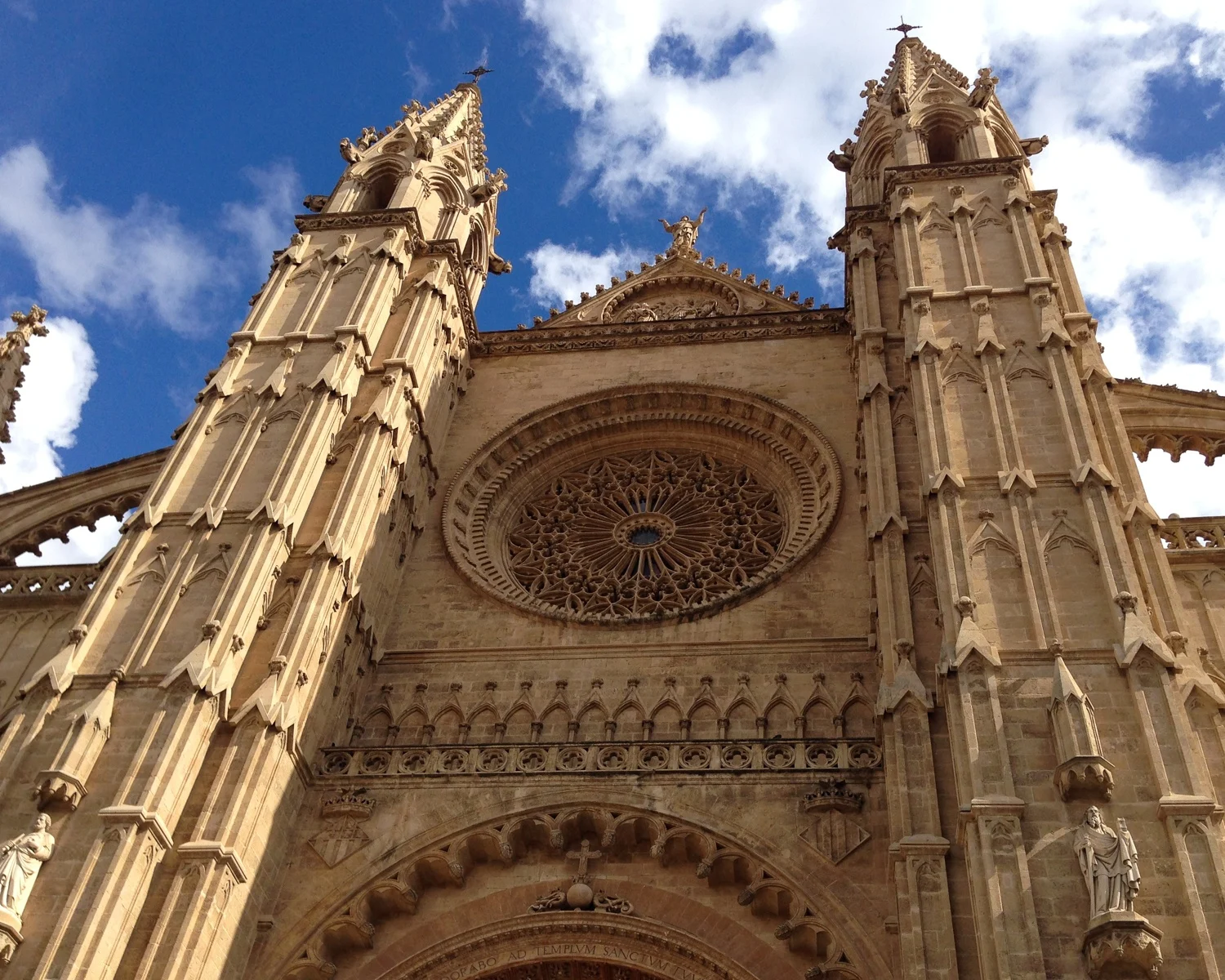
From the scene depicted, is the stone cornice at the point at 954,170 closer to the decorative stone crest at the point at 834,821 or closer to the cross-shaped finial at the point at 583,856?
the decorative stone crest at the point at 834,821

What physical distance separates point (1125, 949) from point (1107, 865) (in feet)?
2.53

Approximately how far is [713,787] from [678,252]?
552 inches

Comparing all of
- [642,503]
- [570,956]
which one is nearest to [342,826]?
[570,956]

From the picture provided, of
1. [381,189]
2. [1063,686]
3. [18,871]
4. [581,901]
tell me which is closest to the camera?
[1063,686]

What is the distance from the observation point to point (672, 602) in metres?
17.4

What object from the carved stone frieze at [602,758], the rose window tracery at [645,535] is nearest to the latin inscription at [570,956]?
the carved stone frieze at [602,758]

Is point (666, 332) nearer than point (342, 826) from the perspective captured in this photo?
No

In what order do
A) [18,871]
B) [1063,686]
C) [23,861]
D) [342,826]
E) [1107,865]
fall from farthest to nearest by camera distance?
1. [342,826]
2. [23,861]
3. [18,871]
4. [1063,686]
5. [1107,865]

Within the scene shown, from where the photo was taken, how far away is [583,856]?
1349 centimetres

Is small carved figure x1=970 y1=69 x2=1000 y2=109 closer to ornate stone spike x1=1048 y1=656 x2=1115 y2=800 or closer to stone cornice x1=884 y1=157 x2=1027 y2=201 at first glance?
stone cornice x1=884 y1=157 x2=1027 y2=201

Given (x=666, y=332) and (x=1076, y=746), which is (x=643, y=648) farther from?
(x=666, y=332)

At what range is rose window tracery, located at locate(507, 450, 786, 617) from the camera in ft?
58.3

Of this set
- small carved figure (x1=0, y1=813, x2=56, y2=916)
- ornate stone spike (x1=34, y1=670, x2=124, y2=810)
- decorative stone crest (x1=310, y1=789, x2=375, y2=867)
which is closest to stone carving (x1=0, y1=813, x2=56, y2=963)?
small carved figure (x1=0, y1=813, x2=56, y2=916)

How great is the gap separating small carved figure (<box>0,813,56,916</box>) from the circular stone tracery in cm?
644
